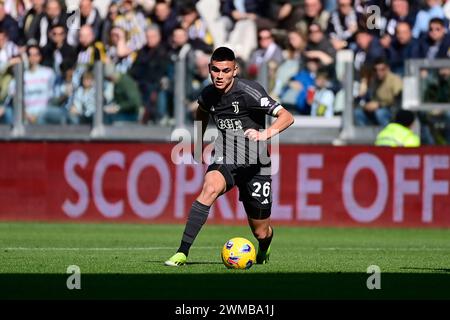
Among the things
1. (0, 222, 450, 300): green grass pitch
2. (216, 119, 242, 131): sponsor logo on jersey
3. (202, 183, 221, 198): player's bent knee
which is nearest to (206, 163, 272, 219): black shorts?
(202, 183, 221, 198): player's bent knee

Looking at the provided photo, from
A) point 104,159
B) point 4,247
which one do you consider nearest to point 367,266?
point 4,247

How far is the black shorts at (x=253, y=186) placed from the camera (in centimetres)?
1320

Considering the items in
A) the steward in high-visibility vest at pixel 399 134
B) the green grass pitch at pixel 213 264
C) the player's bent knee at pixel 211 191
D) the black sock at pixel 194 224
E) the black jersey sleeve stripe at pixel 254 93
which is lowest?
the green grass pitch at pixel 213 264

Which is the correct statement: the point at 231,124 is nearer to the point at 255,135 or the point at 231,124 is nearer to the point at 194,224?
the point at 255,135

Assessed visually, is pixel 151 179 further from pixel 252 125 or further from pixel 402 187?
pixel 252 125

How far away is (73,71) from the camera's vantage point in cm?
2200

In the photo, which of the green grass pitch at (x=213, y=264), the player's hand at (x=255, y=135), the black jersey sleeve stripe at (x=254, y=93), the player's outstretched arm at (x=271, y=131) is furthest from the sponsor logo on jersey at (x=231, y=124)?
the green grass pitch at (x=213, y=264)

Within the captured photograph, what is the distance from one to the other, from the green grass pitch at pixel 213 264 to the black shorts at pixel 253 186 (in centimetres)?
62

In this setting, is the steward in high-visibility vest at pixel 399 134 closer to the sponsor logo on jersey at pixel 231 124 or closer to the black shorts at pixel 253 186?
the black shorts at pixel 253 186

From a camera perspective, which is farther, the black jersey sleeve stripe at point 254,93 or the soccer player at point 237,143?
the black jersey sleeve stripe at point 254,93

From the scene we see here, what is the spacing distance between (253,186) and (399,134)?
324 inches

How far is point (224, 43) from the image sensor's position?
76.8 ft

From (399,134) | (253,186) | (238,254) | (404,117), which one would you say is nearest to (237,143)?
(253,186)

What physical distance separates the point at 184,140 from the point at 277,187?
73.0 inches
